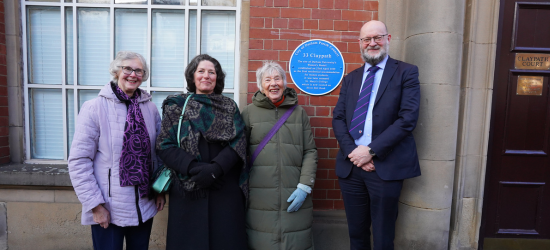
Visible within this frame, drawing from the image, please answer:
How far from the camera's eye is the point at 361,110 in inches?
90.3

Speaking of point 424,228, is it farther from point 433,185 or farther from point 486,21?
point 486,21

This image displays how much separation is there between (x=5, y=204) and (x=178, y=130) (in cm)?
250

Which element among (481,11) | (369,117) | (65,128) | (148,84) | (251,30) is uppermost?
(481,11)

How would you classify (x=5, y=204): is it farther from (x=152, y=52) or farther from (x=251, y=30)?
(x=251, y=30)

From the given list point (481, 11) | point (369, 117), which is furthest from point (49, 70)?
point (481, 11)

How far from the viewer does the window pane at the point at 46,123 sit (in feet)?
10.6

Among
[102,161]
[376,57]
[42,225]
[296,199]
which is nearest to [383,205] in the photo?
[296,199]

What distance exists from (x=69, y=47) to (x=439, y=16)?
386 cm

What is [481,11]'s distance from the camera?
291 centimetres

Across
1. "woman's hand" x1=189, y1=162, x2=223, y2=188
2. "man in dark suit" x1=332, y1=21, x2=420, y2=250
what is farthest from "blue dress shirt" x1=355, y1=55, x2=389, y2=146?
"woman's hand" x1=189, y1=162, x2=223, y2=188

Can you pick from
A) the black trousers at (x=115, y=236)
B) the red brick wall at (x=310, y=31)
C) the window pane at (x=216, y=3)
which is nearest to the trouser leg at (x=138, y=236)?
the black trousers at (x=115, y=236)

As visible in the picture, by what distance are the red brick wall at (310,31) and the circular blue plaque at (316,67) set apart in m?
0.06

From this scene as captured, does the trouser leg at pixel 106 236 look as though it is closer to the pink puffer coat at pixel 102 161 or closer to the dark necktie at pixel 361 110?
the pink puffer coat at pixel 102 161

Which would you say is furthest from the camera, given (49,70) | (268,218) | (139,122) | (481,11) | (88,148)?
(49,70)
